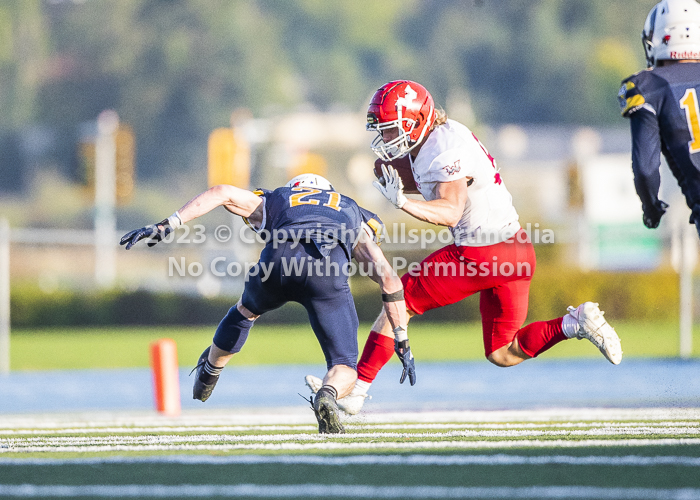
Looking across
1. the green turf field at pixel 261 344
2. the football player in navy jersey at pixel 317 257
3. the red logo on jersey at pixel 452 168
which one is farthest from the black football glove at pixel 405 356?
the green turf field at pixel 261 344

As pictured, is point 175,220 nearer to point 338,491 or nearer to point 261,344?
point 338,491

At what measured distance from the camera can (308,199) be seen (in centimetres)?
618

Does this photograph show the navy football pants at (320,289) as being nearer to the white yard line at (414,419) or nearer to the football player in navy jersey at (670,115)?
the white yard line at (414,419)

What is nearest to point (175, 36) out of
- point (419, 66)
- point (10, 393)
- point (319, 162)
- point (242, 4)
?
point (242, 4)

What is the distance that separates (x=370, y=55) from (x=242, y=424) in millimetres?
82841

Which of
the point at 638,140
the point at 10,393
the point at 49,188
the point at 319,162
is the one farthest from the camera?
the point at 49,188

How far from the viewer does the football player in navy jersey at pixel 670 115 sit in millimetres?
5371

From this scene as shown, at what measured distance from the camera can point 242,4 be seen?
77.8 m

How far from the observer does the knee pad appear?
6469 millimetres

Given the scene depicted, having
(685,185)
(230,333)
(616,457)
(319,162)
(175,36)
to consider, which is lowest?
(616,457)

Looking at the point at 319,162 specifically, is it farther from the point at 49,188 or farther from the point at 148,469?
the point at 148,469

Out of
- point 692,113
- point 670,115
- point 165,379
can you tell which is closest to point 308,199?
point 670,115

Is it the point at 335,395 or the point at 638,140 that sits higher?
the point at 638,140

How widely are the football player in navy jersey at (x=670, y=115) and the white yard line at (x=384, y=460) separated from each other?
153cm
